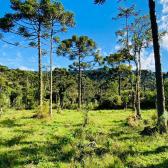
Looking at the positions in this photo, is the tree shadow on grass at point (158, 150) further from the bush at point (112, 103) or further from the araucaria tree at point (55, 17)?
the bush at point (112, 103)

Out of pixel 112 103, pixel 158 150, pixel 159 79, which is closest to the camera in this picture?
pixel 158 150

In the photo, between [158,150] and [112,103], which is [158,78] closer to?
[158,150]

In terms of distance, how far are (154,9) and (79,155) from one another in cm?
675

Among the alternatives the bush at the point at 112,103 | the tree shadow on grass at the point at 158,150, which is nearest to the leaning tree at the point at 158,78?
the tree shadow on grass at the point at 158,150

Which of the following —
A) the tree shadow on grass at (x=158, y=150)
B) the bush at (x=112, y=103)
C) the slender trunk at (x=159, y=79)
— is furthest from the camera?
the bush at (x=112, y=103)

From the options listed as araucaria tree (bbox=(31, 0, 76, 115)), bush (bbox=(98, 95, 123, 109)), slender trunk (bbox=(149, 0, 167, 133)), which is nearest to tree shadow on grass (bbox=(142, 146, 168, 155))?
slender trunk (bbox=(149, 0, 167, 133))

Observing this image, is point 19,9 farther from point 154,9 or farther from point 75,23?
point 154,9

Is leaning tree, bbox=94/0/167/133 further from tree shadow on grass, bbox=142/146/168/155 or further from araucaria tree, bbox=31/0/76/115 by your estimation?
araucaria tree, bbox=31/0/76/115

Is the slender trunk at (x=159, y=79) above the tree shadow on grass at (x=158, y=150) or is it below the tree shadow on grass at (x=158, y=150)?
above

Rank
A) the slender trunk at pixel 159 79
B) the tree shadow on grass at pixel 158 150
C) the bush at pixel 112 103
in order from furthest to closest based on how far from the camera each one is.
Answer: the bush at pixel 112 103, the slender trunk at pixel 159 79, the tree shadow on grass at pixel 158 150

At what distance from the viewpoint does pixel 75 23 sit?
11.3 metres

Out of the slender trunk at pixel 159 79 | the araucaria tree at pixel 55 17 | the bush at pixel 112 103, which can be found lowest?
the bush at pixel 112 103

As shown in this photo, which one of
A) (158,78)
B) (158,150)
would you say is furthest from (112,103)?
(158,150)

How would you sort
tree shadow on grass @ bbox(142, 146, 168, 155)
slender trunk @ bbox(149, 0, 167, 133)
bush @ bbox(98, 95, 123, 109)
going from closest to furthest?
tree shadow on grass @ bbox(142, 146, 168, 155), slender trunk @ bbox(149, 0, 167, 133), bush @ bbox(98, 95, 123, 109)
